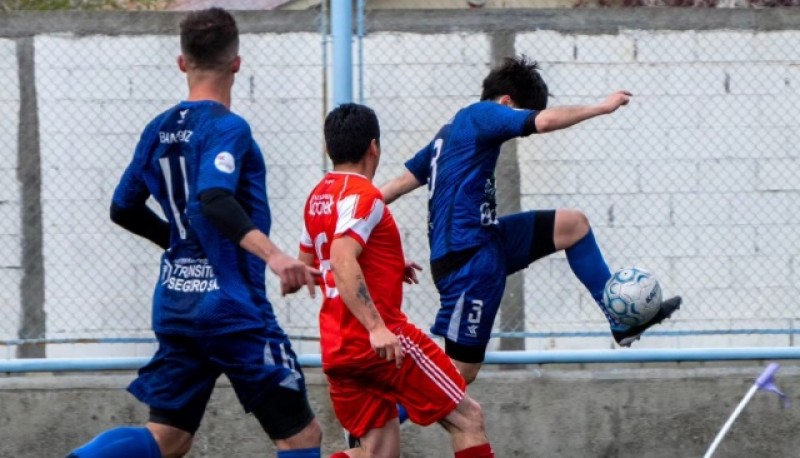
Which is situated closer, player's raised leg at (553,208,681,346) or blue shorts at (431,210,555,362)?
blue shorts at (431,210,555,362)

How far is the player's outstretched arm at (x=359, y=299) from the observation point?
205 inches

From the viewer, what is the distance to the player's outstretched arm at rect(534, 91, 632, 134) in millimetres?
5832

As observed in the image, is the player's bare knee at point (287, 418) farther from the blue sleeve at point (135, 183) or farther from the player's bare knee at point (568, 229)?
the player's bare knee at point (568, 229)

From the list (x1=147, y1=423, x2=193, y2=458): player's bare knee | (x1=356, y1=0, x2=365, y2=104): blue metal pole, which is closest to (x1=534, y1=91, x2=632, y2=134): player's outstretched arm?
(x1=356, y1=0, x2=365, y2=104): blue metal pole

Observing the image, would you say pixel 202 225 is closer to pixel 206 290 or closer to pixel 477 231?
pixel 206 290

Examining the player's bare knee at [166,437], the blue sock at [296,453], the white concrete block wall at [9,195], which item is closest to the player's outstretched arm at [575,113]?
the blue sock at [296,453]

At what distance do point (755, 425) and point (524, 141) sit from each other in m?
1.88

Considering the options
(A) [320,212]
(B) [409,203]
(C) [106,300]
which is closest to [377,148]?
(A) [320,212]

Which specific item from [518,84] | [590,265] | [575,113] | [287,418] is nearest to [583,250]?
[590,265]

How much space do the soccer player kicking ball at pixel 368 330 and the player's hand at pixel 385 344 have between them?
1.5 inches

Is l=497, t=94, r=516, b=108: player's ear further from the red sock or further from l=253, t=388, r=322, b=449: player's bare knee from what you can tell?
l=253, t=388, r=322, b=449: player's bare knee

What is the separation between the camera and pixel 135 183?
17.8 ft

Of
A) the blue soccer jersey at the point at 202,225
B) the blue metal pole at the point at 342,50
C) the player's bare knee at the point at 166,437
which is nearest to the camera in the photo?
the blue soccer jersey at the point at 202,225

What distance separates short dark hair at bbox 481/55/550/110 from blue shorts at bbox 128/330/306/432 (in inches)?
77.2
